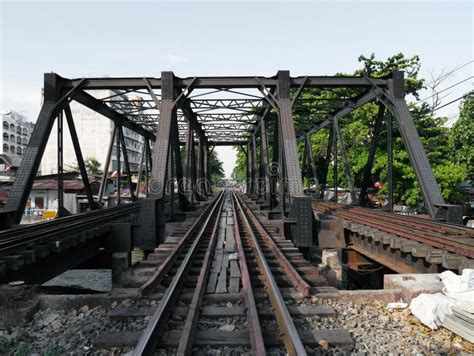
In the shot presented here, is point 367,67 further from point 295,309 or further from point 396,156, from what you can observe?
point 295,309

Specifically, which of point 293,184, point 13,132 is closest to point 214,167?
point 13,132

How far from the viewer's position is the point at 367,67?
88.7ft

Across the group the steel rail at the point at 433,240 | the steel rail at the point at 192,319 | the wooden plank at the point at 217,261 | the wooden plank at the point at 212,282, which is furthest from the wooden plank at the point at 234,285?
the steel rail at the point at 433,240

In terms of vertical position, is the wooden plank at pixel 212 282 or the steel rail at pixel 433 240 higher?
the steel rail at pixel 433 240

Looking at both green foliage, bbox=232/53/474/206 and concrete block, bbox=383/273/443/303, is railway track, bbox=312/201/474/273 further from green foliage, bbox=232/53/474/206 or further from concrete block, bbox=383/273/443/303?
green foliage, bbox=232/53/474/206

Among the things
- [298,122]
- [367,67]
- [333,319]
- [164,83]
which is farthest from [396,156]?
[333,319]

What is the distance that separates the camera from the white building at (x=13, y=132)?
282 feet

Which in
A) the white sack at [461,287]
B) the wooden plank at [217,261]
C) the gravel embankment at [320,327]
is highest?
the white sack at [461,287]

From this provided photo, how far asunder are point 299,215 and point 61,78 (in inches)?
419

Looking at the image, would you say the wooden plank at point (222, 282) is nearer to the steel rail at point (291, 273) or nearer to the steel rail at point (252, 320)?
the steel rail at point (252, 320)

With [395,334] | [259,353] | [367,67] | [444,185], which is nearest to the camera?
[259,353]

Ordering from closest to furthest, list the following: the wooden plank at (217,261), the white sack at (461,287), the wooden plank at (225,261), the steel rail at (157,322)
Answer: the steel rail at (157,322) < the white sack at (461,287) < the wooden plank at (217,261) < the wooden plank at (225,261)

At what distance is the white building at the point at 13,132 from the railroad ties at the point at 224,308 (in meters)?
97.0

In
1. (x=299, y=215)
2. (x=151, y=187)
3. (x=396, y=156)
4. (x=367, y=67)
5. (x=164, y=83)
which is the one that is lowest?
(x=299, y=215)
